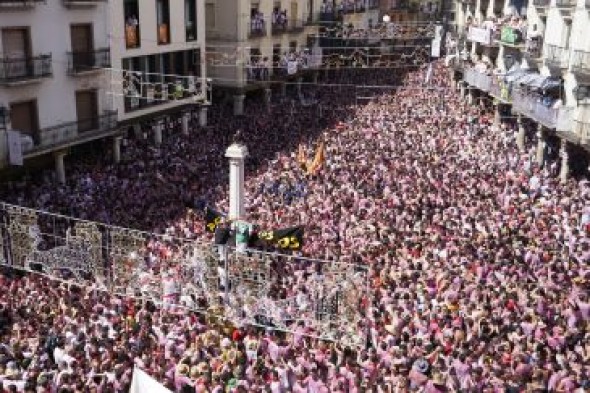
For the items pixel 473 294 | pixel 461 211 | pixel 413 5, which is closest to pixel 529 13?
pixel 461 211

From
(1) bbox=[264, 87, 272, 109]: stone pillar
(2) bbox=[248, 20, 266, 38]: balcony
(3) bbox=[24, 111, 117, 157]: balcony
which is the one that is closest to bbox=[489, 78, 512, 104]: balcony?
(1) bbox=[264, 87, 272, 109]: stone pillar

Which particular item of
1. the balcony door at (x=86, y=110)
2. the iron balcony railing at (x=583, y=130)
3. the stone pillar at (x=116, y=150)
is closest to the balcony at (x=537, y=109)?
the iron balcony railing at (x=583, y=130)

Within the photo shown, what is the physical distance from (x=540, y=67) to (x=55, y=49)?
942 inches

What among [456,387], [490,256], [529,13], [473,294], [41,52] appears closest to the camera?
[456,387]

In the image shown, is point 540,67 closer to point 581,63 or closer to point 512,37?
point 512,37

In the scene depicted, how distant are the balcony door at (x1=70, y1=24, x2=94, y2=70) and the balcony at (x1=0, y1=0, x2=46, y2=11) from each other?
2.33 metres

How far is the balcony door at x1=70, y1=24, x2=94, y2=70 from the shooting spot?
27.3 m

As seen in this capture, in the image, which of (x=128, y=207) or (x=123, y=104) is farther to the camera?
(x=123, y=104)

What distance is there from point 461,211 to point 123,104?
1606cm

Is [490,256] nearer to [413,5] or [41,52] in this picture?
[41,52]

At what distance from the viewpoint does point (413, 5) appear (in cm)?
8469

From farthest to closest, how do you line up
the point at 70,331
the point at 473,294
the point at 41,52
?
the point at 41,52 → the point at 473,294 → the point at 70,331

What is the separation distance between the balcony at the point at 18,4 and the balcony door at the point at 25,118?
3382 mm

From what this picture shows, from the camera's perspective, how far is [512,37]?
131 feet
